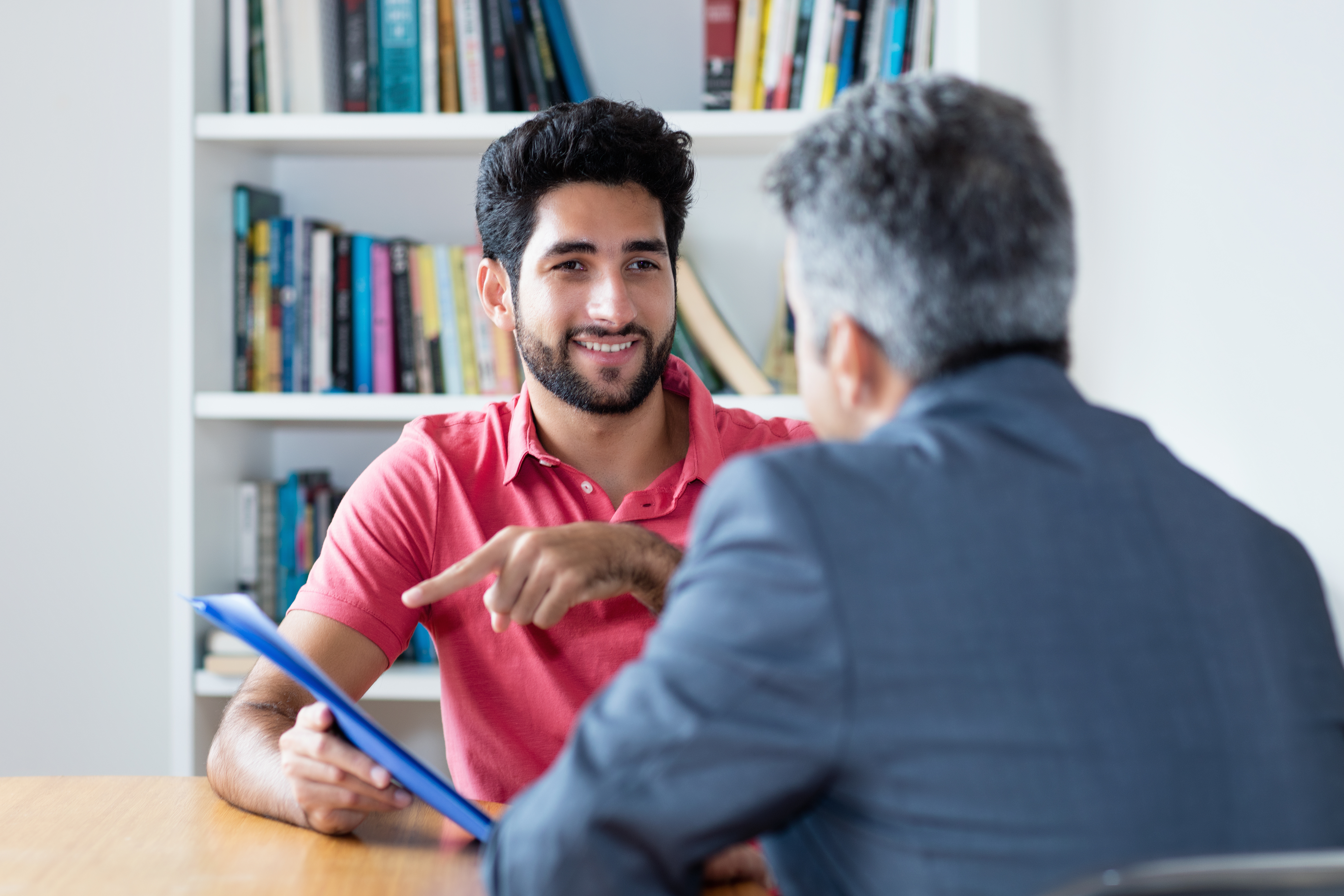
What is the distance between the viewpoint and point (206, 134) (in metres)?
1.99

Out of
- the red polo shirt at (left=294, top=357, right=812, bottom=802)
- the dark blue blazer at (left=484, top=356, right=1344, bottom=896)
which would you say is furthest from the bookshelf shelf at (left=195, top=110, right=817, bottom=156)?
the dark blue blazer at (left=484, top=356, right=1344, bottom=896)

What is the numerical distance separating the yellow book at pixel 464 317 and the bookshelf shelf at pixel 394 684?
513 mm

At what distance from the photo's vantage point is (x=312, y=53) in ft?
6.75

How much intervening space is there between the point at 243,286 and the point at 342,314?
20 centimetres

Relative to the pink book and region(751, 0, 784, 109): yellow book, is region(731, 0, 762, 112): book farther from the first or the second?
the pink book

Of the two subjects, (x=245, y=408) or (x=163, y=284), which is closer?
(x=245, y=408)

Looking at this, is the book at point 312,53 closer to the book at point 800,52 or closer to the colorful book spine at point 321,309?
the colorful book spine at point 321,309

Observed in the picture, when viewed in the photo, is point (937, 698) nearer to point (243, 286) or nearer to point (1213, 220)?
point (1213, 220)

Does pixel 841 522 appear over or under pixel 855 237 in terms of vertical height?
under

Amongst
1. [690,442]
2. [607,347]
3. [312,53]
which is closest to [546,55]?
[312,53]

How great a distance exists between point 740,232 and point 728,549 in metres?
1.67

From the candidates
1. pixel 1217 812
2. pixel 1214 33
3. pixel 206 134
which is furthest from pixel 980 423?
pixel 206 134

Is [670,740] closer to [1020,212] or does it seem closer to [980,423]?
[980,423]

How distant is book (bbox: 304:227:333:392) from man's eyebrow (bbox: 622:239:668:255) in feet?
2.52
